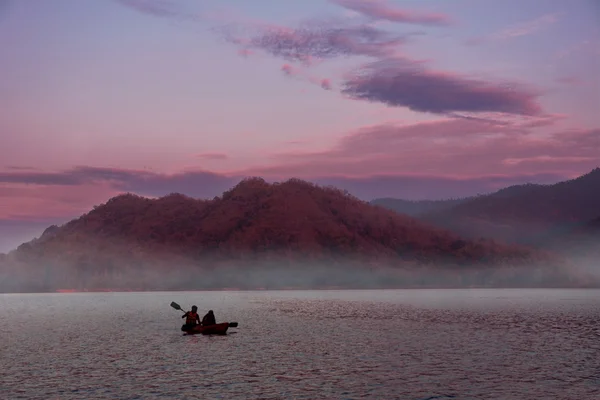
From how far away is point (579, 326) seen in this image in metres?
130

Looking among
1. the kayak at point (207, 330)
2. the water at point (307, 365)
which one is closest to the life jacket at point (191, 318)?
the kayak at point (207, 330)

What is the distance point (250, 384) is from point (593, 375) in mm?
31744

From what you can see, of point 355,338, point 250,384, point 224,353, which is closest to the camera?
point 250,384

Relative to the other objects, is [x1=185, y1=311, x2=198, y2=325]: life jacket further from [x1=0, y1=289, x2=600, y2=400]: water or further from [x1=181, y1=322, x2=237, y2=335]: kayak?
[x1=0, y1=289, x2=600, y2=400]: water

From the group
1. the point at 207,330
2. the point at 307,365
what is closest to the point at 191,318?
the point at 207,330

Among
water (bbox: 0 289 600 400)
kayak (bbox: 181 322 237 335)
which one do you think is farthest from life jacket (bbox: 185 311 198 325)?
water (bbox: 0 289 600 400)

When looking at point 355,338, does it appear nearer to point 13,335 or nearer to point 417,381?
point 417,381

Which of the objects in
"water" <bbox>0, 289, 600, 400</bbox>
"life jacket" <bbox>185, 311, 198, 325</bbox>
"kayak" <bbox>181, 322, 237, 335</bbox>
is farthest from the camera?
"life jacket" <bbox>185, 311, 198, 325</bbox>

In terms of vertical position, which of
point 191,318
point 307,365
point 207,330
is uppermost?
point 191,318

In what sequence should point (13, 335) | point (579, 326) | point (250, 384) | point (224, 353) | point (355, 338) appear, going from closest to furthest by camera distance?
point (250, 384) → point (224, 353) → point (355, 338) → point (13, 335) → point (579, 326)

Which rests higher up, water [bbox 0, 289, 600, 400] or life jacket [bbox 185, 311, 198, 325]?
life jacket [bbox 185, 311, 198, 325]

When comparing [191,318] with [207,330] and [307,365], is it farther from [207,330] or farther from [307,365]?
[307,365]

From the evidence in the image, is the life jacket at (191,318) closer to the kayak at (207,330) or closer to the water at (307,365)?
the kayak at (207,330)

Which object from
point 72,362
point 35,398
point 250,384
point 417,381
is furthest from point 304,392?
point 72,362
